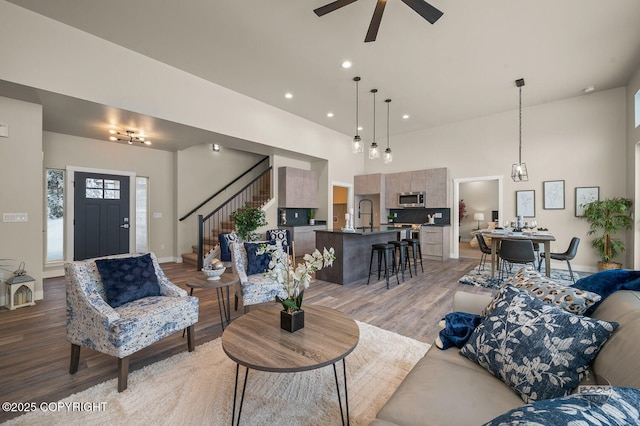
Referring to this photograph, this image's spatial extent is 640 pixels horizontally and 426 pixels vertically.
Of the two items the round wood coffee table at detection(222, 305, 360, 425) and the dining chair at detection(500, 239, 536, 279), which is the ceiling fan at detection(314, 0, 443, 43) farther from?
the dining chair at detection(500, 239, 536, 279)

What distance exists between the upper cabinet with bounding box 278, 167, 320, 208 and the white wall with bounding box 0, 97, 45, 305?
445 centimetres

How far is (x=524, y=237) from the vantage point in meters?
4.38

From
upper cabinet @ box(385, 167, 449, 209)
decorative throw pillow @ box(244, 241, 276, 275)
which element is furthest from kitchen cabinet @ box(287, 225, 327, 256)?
decorative throw pillow @ box(244, 241, 276, 275)

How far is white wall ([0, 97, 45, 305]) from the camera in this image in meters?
3.62

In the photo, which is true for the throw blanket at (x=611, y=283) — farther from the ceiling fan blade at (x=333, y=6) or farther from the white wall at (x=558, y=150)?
the white wall at (x=558, y=150)

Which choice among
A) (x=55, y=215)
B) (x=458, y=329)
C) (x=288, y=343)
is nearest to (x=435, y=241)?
(x=458, y=329)

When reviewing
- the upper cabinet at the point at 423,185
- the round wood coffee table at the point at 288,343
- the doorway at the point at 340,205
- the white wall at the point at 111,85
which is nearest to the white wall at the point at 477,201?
the upper cabinet at the point at 423,185

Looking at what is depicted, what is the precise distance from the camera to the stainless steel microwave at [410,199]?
764 centimetres

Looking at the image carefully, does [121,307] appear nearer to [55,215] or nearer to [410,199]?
[55,215]

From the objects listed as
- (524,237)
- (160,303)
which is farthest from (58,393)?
(524,237)

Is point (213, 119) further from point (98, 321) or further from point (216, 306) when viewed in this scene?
point (98, 321)

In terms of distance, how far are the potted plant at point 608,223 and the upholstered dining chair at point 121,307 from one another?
23.8ft

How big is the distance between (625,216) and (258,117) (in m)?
7.47

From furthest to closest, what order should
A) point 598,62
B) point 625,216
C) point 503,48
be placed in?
1. point 625,216
2. point 598,62
3. point 503,48
